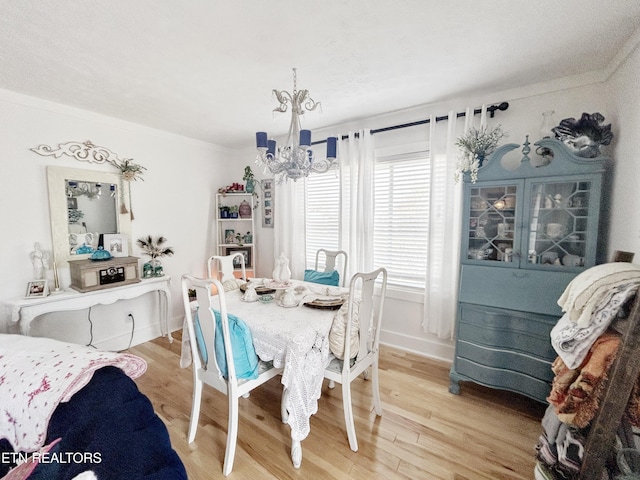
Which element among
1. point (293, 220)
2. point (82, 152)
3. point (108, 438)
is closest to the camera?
point (108, 438)

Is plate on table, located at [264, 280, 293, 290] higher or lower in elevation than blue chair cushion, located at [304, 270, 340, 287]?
higher

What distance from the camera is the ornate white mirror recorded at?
2.47 metres

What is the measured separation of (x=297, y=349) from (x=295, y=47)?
1825 millimetres

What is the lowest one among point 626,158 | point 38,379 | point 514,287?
point 38,379

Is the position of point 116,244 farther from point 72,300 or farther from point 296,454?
point 296,454

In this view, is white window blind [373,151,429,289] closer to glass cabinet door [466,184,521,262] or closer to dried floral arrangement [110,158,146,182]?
glass cabinet door [466,184,521,262]

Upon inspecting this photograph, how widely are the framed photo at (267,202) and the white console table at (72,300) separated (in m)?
1.45

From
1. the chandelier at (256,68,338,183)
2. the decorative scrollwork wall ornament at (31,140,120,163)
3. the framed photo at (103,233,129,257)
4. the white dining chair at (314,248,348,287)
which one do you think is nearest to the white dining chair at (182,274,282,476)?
the chandelier at (256,68,338,183)

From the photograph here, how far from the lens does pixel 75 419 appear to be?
904 mm

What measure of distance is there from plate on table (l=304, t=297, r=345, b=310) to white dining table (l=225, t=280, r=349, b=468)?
0.10 feet

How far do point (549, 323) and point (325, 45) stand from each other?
234 centimetres

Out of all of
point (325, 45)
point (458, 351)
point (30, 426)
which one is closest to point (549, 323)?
point (458, 351)

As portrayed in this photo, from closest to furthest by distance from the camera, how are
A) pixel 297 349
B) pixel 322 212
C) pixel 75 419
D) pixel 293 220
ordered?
pixel 75 419 → pixel 297 349 → pixel 322 212 → pixel 293 220

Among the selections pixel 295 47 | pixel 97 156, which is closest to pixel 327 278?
pixel 295 47
